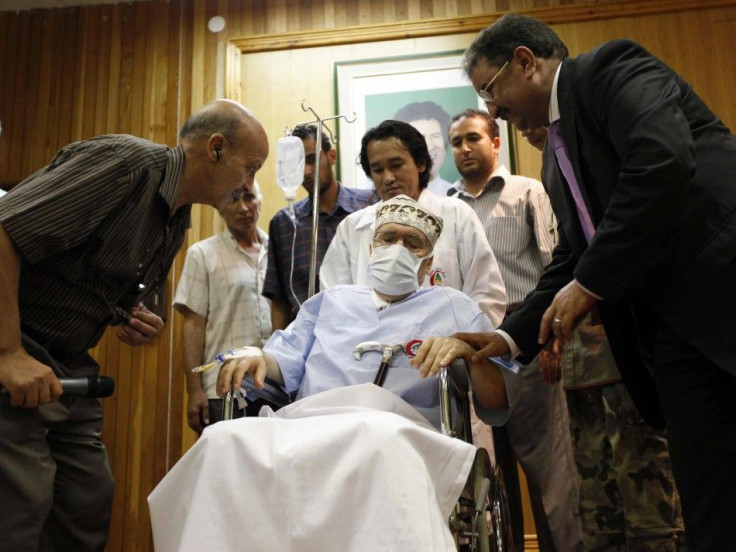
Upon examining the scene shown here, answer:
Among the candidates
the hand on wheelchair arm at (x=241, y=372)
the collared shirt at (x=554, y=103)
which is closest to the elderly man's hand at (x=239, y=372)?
the hand on wheelchair arm at (x=241, y=372)

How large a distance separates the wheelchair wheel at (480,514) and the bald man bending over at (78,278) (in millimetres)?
1031

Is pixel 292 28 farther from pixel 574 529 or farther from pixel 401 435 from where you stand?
pixel 401 435

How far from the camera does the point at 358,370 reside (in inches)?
86.0

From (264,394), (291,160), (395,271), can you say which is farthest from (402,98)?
(264,394)

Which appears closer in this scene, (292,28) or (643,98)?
(643,98)

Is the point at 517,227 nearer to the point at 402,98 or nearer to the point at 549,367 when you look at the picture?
the point at 549,367

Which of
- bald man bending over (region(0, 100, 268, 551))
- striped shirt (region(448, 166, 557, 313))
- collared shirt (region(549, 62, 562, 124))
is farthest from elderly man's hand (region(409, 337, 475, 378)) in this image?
striped shirt (region(448, 166, 557, 313))

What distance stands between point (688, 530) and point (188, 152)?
1.68 metres

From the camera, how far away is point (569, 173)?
193 centimetres

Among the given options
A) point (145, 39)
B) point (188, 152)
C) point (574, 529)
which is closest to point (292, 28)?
point (145, 39)

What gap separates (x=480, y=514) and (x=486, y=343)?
518 mm

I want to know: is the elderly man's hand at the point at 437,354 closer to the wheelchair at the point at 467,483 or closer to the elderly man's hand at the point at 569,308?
the wheelchair at the point at 467,483

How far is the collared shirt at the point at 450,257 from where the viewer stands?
9.02 ft

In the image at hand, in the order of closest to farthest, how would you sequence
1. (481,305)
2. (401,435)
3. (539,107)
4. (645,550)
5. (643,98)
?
(401,435)
(643,98)
(539,107)
(645,550)
(481,305)
